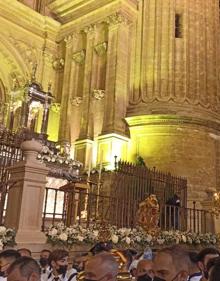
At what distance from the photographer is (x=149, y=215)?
36.3ft

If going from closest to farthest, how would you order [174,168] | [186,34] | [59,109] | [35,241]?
[35,241]
[174,168]
[186,34]
[59,109]

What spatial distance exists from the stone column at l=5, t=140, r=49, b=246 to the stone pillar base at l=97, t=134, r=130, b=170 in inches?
369

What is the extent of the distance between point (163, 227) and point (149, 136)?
671 cm

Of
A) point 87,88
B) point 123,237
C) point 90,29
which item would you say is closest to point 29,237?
point 123,237

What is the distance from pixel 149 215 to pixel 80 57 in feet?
41.7

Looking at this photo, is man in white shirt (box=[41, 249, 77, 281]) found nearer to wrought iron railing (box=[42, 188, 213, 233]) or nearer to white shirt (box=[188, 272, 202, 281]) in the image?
white shirt (box=[188, 272, 202, 281])

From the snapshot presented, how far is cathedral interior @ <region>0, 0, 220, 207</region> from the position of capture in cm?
1848

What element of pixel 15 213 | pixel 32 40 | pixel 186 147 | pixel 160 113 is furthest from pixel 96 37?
pixel 15 213

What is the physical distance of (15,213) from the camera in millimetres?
8078

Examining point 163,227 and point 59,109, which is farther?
point 59,109

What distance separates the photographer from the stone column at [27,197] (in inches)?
313

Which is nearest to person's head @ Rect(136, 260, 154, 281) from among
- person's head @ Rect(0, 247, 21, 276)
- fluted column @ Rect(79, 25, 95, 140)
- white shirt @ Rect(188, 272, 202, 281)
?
white shirt @ Rect(188, 272, 202, 281)

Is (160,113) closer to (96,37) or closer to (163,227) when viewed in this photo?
(96,37)

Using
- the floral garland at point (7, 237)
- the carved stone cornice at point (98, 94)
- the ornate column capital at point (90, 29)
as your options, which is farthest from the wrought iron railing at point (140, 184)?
the ornate column capital at point (90, 29)
